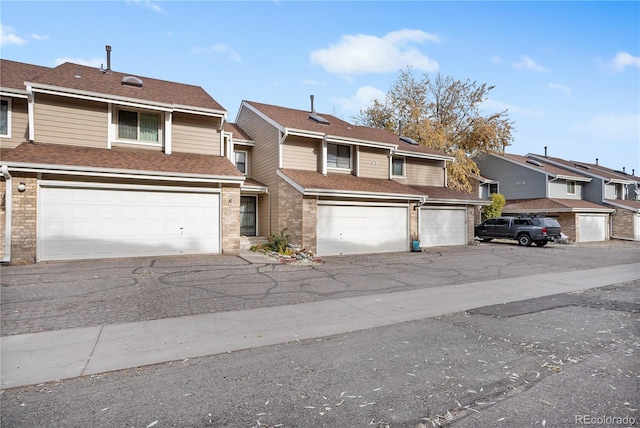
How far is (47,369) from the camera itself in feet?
13.3

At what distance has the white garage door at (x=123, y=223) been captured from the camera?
10.9 meters

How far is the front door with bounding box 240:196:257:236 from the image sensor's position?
1772 cm

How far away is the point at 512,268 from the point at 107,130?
15284 millimetres

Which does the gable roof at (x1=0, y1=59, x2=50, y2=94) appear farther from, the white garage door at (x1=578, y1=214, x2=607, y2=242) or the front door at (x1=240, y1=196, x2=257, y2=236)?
the white garage door at (x1=578, y1=214, x2=607, y2=242)

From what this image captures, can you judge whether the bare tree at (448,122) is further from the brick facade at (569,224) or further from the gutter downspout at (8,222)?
the gutter downspout at (8,222)

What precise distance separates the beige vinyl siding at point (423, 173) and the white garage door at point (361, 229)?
13.9ft

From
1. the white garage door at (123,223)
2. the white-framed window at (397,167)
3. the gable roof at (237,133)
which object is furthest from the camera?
the white-framed window at (397,167)

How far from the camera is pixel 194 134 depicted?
1484 centimetres

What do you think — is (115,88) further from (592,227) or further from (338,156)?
(592,227)

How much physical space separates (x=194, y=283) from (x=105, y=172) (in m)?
5.42

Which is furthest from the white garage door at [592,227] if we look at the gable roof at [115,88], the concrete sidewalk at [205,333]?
the gable roof at [115,88]

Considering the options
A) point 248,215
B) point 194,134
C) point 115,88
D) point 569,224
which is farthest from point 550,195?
point 115,88

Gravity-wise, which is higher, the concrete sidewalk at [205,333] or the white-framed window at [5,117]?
the white-framed window at [5,117]

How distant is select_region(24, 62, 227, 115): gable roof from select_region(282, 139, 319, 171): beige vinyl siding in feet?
11.2
